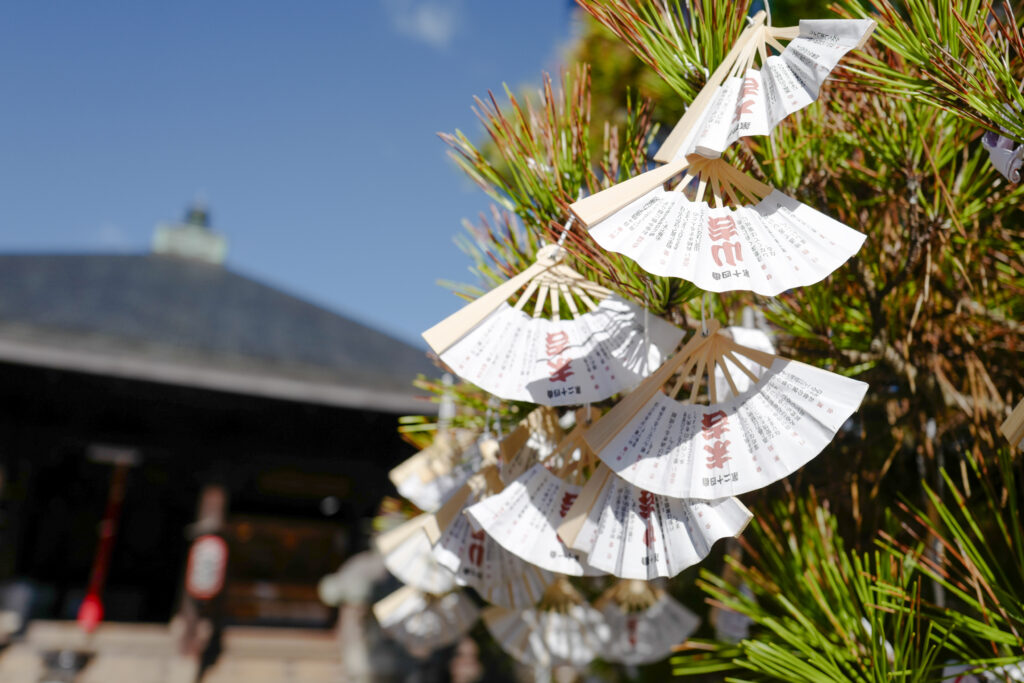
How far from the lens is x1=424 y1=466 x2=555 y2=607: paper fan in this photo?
796 mm

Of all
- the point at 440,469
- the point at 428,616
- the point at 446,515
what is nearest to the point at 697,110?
the point at 446,515

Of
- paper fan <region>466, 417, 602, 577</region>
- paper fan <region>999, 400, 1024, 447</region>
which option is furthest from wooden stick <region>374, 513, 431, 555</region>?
paper fan <region>999, 400, 1024, 447</region>

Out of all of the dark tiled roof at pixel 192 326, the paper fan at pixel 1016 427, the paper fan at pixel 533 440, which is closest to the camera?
the paper fan at pixel 1016 427

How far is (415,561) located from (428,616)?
245 mm

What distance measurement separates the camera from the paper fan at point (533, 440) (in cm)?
87

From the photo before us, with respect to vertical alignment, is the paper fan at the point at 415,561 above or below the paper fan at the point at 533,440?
below

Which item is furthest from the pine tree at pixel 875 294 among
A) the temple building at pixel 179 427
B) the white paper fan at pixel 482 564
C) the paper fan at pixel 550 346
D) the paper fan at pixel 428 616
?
the temple building at pixel 179 427

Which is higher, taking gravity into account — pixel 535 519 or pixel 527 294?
pixel 527 294

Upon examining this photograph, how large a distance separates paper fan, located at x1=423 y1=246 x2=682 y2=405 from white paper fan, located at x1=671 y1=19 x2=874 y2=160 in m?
0.19

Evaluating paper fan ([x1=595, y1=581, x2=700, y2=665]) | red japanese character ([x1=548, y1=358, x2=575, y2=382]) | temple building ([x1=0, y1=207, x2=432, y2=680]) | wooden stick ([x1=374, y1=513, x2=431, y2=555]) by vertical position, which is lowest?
paper fan ([x1=595, y1=581, x2=700, y2=665])

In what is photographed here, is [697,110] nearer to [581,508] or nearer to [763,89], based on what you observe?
[763,89]

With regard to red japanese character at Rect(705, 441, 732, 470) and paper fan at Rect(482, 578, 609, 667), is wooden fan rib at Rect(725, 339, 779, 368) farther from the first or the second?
paper fan at Rect(482, 578, 609, 667)

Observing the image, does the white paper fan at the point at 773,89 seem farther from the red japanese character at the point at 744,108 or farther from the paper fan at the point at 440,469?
the paper fan at the point at 440,469

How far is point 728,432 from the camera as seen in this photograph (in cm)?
59
